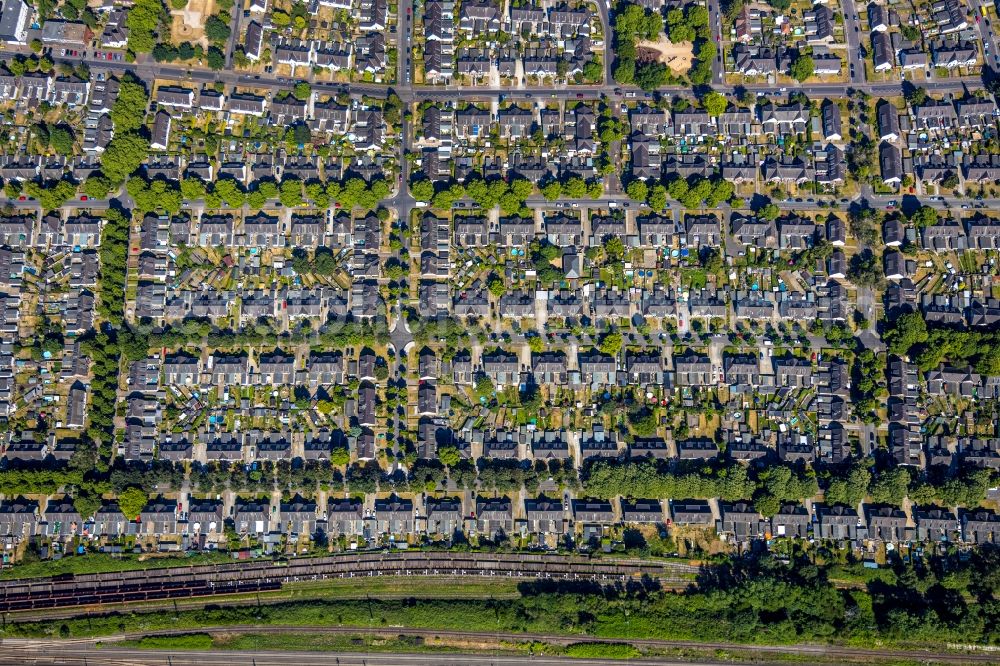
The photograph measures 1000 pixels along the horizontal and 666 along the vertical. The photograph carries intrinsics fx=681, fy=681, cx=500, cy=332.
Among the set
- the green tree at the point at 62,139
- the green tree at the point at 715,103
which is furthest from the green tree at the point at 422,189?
the green tree at the point at 62,139

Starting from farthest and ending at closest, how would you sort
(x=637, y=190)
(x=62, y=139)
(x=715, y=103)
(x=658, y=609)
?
(x=715, y=103) → (x=62, y=139) → (x=637, y=190) → (x=658, y=609)

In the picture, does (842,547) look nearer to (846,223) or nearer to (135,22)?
(846,223)

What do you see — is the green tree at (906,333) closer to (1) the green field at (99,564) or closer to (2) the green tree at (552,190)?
(2) the green tree at (552,190)

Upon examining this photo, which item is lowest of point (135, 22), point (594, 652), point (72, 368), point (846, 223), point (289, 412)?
point (594, 652)

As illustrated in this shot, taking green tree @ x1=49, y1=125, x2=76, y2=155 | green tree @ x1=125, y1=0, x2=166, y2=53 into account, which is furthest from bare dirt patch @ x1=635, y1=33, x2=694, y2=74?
green tree @ x1=49, y1=125, x2=76, y2=155

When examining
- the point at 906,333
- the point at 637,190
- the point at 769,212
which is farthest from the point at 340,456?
the point at 906,333

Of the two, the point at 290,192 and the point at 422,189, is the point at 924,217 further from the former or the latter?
the point at 290,192

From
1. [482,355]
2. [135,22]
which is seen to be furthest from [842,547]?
[135,22]
